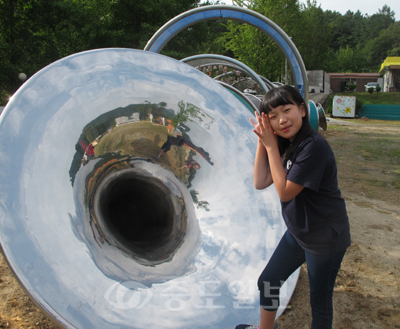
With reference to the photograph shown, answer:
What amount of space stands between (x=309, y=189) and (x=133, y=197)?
3.12 feet

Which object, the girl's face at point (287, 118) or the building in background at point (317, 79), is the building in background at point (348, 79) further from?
the girl's face at point (287, 118)

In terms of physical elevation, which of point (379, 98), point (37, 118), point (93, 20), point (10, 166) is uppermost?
point (93, 20)

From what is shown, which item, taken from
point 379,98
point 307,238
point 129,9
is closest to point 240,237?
point 307,238

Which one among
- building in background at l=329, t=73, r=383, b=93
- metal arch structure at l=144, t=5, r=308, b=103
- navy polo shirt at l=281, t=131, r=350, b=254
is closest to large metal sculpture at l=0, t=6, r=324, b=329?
navy polo shirt at l=281, t=131, r=350, b=254

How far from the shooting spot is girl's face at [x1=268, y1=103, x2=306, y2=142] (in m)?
1.18

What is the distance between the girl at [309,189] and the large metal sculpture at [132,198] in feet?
1.06

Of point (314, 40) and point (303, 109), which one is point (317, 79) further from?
point (303, 109)

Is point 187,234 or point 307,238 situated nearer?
point 307,238

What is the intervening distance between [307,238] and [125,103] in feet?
3.01

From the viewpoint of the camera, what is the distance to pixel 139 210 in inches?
70.1

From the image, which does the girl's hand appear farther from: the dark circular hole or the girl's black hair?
the dark circular hole

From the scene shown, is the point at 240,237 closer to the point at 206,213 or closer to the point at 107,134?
the point at 206,213

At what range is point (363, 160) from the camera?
573 centimetres


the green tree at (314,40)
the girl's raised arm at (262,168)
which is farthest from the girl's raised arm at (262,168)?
the green tree at (314,40)
